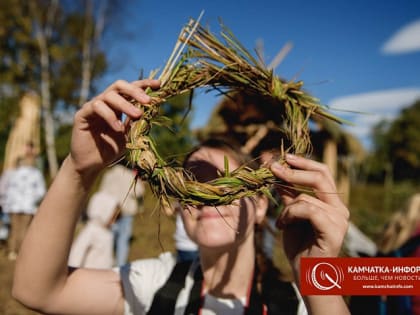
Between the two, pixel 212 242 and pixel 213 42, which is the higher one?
pixel 213 42

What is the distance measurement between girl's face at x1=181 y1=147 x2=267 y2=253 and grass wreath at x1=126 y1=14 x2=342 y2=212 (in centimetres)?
27

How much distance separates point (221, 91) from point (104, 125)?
0.53 metres

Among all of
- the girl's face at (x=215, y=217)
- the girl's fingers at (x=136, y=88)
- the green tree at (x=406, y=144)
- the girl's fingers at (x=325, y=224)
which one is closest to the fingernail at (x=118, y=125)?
the girl's fingers at (x=136, y=88)

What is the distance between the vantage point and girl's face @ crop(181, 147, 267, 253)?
157 centimetres

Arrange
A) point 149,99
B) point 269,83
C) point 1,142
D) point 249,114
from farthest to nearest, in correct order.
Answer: point 1,142
point 249,114
point 269,83
point 149,99

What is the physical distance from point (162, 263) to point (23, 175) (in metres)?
5.72

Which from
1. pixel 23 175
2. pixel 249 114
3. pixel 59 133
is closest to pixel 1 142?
pixel 59 133

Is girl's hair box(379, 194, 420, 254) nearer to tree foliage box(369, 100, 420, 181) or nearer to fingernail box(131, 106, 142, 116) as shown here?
fingernail box(131, 106, 142, 116)

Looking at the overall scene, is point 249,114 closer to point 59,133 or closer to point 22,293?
point 22,293

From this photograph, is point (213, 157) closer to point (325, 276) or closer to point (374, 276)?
point (325, 276)

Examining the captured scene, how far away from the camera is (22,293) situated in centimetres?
145

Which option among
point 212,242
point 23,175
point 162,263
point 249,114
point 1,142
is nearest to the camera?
point 212,242

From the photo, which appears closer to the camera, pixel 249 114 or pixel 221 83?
pixel 221 83

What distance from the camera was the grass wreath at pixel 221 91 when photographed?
111cm
